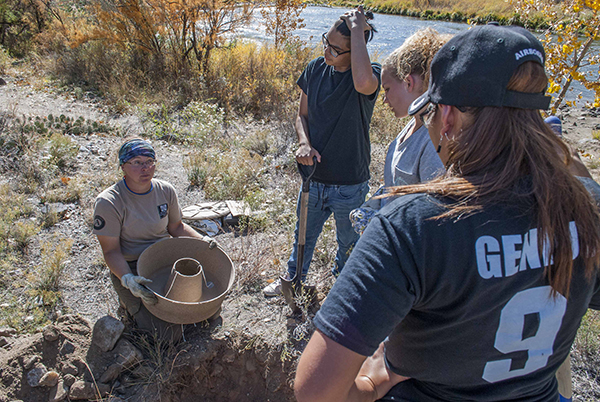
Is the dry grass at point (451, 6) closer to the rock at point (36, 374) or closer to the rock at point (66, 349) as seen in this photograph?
the rock at point (66, 349)

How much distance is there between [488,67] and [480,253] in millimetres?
414

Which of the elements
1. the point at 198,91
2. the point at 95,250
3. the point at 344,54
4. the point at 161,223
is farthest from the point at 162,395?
the point at 198,91

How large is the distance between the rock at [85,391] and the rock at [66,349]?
0.70 ft

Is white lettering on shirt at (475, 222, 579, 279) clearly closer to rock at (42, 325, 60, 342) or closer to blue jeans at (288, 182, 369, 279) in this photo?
blue jeans at (288, 182, 369, 279)

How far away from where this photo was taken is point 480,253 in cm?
81

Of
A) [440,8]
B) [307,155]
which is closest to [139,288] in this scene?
[307,155]

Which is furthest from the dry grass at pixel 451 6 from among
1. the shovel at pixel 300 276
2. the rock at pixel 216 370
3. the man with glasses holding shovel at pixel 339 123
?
the rock at pixel 216 370

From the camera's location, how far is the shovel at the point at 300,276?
2646mm

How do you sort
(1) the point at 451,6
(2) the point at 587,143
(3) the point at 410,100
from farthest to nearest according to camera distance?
(1) the point at 451,6 < (2) the point at 587,143 < (3) the point at 410,100

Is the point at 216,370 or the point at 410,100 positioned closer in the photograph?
the point at 410,100

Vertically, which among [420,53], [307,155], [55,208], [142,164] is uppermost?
[420,53]

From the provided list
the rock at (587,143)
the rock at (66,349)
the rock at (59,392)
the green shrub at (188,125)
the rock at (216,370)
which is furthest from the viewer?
the rock at (587,143)

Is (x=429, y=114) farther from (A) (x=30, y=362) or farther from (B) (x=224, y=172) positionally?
(B) (x=224, y=172)

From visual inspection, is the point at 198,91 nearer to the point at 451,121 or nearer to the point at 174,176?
the point at 174,176
